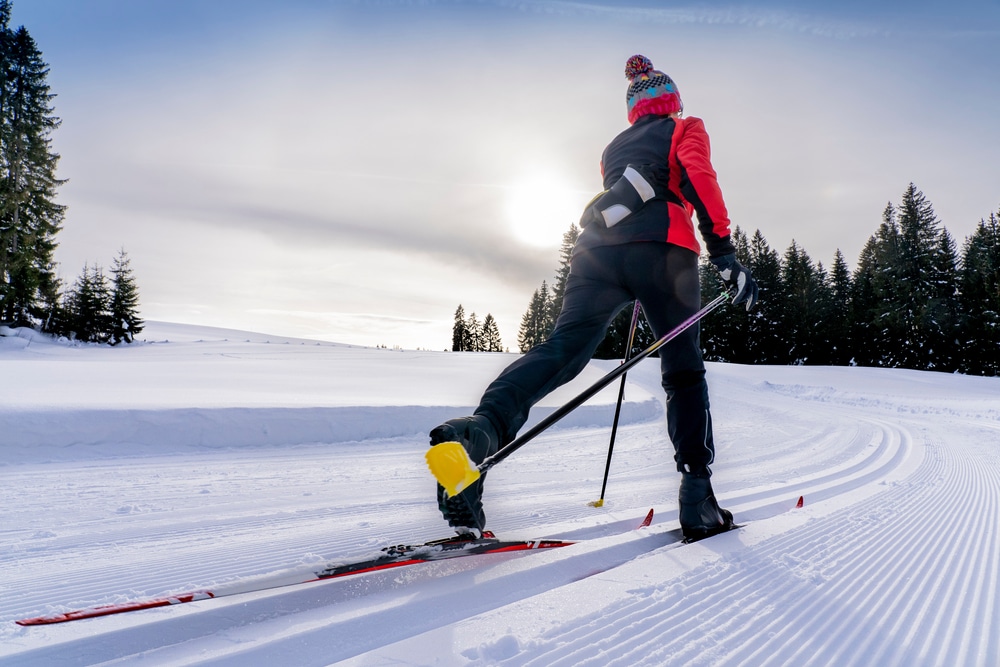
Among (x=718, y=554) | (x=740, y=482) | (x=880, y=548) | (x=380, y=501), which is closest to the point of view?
(x=718, y=554)

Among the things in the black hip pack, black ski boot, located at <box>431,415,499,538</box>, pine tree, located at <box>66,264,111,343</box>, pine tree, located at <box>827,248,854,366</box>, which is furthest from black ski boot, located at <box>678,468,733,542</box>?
pine tree, located at <box>827,248,854,366</box>

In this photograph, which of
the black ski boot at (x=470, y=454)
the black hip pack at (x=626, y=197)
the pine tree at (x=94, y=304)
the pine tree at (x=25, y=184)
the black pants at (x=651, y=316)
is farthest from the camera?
the pine tree at (x=94, y=304)

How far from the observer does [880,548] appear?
1.70 metres

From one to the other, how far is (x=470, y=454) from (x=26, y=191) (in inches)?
1197

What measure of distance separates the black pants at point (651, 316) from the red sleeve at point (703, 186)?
12cm

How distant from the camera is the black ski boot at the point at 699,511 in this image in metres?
1.87

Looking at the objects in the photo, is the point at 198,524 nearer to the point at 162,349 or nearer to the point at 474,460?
the point at 474,460

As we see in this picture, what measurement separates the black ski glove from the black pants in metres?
0.11

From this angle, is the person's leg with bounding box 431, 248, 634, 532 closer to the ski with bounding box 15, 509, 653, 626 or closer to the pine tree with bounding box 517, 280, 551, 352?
the ski with bounding box 15, 509, 653, 626

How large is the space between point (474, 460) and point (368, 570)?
1.39 feet

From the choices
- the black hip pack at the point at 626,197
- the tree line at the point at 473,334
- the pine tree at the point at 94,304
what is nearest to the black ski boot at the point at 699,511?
the black hip pack at the point at 626,197

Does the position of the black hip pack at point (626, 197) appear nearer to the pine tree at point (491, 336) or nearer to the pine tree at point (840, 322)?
the pine tree at point (840, 322)

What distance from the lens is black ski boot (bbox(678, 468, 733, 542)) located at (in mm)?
1869

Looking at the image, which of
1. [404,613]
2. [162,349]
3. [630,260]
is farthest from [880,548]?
[162,349]
